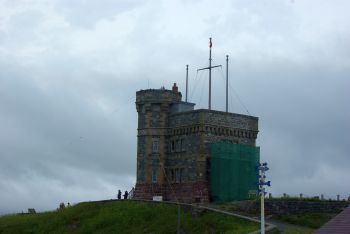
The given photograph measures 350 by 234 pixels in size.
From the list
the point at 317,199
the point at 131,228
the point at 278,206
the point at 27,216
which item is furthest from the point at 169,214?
the point at 27,216

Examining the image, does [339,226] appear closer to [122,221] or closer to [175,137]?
[122,221]

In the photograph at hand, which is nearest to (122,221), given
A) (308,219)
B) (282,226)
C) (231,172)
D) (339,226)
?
(231,172)

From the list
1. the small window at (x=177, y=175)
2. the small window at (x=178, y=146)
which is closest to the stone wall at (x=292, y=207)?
the small window at (x=177, y=175)

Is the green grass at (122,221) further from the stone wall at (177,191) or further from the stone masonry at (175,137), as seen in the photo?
the stone masonry at (175,137)

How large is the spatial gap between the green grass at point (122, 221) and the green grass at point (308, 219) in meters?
5.26

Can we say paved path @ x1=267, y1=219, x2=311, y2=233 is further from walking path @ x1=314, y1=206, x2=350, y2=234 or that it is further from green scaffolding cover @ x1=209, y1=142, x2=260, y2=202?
walking path @ x1=314, y1=206, x2=350, y2=234

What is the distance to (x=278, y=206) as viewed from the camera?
198 ft

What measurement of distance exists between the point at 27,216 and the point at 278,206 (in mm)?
26814

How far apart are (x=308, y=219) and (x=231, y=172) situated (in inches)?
487

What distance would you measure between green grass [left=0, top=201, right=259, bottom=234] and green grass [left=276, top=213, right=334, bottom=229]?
5.26 meters

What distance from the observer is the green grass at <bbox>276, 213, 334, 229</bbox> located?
56497mm

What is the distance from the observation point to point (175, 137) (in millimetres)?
70500

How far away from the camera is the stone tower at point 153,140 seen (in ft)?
231

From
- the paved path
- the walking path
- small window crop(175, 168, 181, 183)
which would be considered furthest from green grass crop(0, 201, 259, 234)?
the walking path
